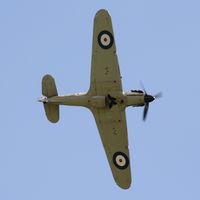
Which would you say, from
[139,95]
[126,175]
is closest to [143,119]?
[139,95]

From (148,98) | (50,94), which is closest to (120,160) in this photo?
(148,98)

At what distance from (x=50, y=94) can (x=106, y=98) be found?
127 inches

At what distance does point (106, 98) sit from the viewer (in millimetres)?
32812

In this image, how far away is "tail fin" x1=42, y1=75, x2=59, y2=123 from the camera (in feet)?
111

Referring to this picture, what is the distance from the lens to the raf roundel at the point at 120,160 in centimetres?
3422

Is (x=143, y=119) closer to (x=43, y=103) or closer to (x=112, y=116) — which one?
(x=112, y=116)

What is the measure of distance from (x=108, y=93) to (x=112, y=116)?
1.46m

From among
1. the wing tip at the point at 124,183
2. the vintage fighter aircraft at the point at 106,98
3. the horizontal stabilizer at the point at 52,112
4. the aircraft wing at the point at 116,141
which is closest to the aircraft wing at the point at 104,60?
the vintage fighter aircraft at the point at 106,98

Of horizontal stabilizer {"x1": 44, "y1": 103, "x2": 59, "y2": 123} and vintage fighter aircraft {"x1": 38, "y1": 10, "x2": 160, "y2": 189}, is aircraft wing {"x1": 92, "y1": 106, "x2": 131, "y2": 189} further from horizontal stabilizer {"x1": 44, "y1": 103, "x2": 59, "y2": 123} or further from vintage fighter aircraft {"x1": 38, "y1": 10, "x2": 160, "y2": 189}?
horizontal stabilizer {"x1": 44, "y1": 103, "x2": 59, "y2": 123}

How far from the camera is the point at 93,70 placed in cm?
3300

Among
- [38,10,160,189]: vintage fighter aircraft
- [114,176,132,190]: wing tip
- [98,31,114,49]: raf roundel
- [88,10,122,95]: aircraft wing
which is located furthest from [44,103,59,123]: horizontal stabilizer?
[114,176,132,190]: wing tip

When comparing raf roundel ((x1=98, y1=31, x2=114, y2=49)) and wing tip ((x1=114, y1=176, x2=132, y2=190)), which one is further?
wing tip ((x1=114, y1=176, x2=132, y2=190))

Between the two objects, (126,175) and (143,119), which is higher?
(143,119)

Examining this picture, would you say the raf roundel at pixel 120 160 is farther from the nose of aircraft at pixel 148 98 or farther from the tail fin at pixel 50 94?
the tail fin at pixel 50 94
